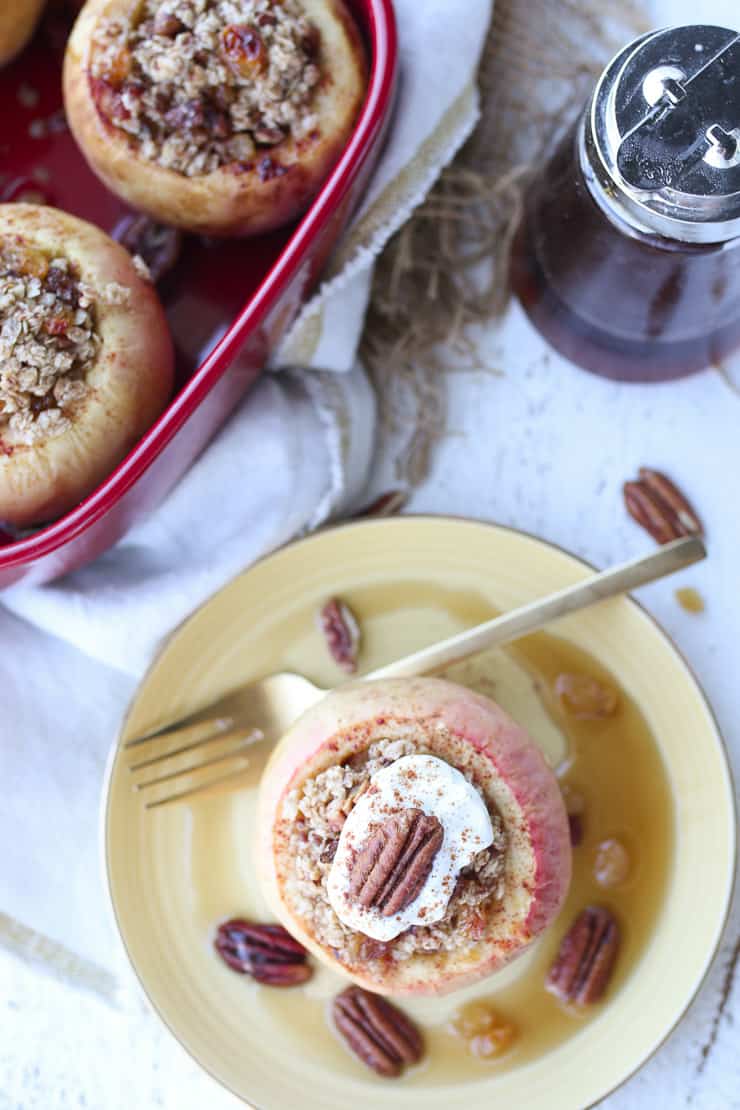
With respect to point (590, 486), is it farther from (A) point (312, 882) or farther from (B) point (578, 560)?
(A) point (312, 882)

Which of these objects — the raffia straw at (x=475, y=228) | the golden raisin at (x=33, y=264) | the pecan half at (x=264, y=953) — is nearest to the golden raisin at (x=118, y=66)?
the golden raisin at (x=33, y=264)

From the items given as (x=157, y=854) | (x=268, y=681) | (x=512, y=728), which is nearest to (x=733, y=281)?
(x=512, y=728)

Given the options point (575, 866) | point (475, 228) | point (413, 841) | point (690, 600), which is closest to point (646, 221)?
point (475, 228)

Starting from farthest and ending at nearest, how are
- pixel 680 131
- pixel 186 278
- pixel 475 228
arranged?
pixel 475 228 < pixel 186 278 < pixel 680 131

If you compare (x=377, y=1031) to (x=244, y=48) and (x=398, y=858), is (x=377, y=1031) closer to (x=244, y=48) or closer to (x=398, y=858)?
(x=398, y=858)

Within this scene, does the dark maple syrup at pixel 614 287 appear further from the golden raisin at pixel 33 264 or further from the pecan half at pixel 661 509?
the golden raisin at pixel 33 264
